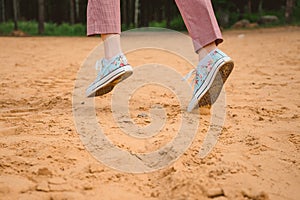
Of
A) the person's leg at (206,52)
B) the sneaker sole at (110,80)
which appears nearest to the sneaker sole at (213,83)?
the person's leg at (206,52)

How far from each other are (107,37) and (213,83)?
542 mm

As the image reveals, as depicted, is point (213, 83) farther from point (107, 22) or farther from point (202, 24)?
point (107, 22)

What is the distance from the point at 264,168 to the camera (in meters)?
1.12

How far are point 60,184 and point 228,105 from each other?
3.88 feet

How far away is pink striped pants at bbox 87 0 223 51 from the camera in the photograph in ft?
5.40

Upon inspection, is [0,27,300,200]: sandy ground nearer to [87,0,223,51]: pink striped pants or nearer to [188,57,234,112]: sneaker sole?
[188,57,234,112]: sneaker sole

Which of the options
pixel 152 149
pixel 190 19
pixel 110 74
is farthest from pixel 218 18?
pixel 152 149

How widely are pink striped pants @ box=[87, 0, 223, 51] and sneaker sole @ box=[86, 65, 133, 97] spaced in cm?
20

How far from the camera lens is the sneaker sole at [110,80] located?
1637 millimetres

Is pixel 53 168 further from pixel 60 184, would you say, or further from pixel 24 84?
pixel 24 84

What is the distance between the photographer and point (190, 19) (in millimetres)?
1676

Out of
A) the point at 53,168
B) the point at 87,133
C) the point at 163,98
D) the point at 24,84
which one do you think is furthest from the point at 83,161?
the point at 24,84

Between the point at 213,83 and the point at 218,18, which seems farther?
the point at 218,18

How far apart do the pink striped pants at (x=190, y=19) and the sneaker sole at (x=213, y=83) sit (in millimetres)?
123
